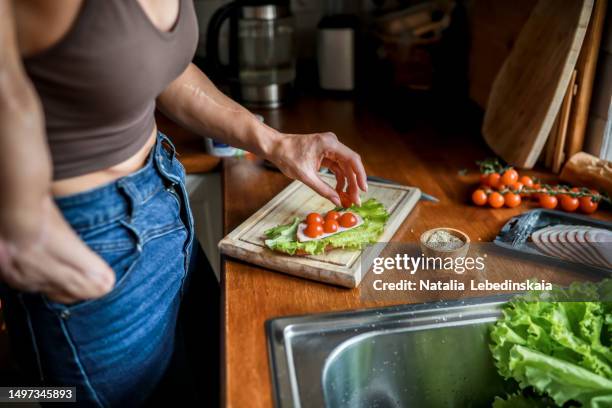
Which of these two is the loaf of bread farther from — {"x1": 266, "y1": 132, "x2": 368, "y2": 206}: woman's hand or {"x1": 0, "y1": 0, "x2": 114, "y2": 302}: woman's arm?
{"x1": 0, "y1": 0, "x2": 114, "y2": 302}: woman's arm

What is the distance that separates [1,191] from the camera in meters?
0.56

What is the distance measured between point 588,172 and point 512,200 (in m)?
0.18

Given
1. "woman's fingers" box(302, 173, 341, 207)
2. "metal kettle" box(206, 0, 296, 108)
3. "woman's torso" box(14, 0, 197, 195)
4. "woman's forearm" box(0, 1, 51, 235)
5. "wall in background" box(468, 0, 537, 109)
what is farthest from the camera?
"metal kettle" box(206, 0, 296, 108)

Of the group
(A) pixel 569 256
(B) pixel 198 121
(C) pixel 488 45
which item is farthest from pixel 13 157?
(C) pixel 488 45

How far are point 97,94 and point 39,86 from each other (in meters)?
0.06

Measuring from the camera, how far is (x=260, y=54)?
189cm

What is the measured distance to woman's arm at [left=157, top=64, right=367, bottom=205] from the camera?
3.50ft

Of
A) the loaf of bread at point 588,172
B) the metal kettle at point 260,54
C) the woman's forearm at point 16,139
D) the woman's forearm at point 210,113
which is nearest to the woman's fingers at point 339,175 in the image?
the woman's forearm at point 210,113

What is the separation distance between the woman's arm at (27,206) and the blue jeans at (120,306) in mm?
118

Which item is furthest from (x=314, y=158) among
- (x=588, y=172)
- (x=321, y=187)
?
(x=588, y=172)

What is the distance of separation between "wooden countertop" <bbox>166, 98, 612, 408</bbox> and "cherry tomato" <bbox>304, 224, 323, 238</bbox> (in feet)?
0.27

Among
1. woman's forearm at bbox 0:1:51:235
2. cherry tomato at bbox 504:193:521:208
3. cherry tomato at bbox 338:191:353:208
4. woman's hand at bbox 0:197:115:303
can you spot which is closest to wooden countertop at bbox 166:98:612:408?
cherry tomato at bbox 504:193:521:208

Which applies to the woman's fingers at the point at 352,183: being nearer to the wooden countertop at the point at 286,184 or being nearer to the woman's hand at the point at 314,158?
the woman's hand at the point at 314,158

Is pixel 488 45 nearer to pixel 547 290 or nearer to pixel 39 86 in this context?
pixel 547 290
